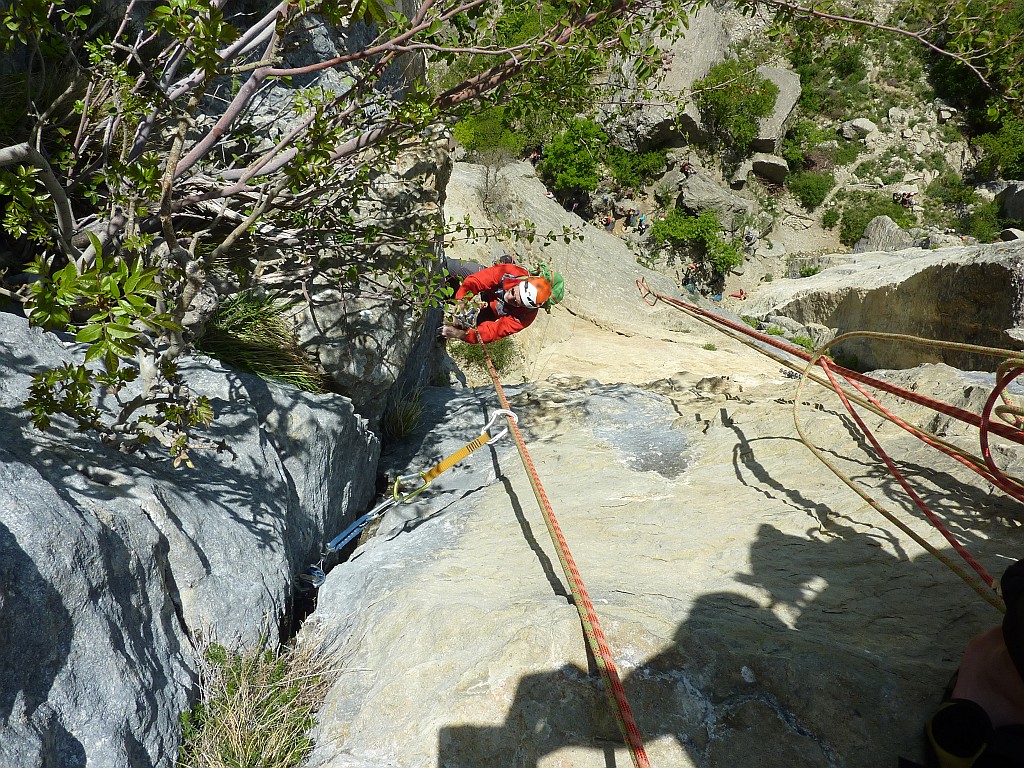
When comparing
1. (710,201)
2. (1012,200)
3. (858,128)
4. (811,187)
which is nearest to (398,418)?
(710,201)

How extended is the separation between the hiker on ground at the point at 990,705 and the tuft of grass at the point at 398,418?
4.63 metres

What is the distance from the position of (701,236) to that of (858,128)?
13830 mm

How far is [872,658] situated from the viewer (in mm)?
2275

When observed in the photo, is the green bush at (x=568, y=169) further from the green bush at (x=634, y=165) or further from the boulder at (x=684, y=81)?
the green bush at (x=634, y=165)

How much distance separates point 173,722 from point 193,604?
1.56ft

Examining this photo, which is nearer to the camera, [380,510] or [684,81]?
[380,510]

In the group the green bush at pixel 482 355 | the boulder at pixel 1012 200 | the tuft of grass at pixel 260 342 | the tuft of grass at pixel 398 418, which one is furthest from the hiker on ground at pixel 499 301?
the boulder at pixel 1012 200

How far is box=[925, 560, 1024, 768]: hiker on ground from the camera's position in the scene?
1.70 m

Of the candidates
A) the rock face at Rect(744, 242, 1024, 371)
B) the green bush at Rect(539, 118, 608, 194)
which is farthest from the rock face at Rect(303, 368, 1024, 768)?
the green bush at Rect(539, 118, 608, 194)

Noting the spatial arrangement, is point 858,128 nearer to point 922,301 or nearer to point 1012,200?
point 1012,200

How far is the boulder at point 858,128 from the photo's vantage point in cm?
3120

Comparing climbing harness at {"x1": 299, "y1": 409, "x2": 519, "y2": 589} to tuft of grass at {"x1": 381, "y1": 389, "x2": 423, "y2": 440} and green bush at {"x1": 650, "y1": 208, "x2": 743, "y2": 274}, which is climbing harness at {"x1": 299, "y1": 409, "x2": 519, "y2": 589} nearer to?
tuft of grass at {"x1": 381, "y1": 389, "x2": 423, "y2": 440}

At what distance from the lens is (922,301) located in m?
11.6

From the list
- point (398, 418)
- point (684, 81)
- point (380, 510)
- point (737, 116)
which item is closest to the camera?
point (380, 510)
